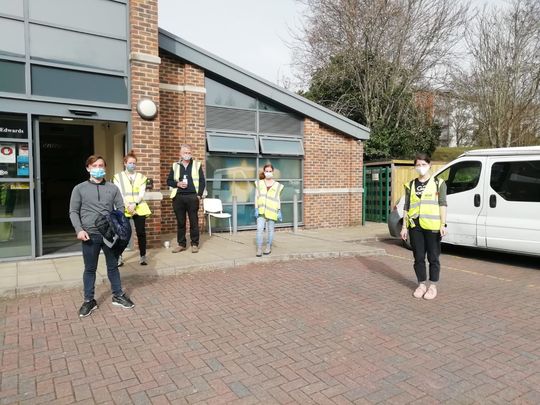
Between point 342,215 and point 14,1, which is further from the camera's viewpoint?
point 342,215

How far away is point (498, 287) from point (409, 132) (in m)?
12.8

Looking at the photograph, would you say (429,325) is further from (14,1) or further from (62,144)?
(62,144)

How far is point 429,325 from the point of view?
15.0 feet

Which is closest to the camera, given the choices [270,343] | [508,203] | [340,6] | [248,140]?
[270,343]

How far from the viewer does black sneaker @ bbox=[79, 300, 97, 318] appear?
4.72 meters

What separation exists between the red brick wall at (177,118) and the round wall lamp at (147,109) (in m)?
1.72

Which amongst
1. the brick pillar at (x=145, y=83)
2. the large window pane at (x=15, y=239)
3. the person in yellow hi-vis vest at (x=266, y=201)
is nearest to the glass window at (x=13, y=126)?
the large window pane at (x=15, y=239)

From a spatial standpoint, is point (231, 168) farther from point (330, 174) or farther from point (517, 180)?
point (517, 180)

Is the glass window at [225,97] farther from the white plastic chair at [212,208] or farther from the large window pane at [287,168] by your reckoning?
the white plastic chair at [212,208]

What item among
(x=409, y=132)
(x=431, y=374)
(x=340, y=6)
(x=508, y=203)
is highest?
(x=340, y=6)

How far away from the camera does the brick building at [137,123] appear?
6.95 metres

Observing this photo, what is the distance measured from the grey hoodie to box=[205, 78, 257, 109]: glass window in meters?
6.01

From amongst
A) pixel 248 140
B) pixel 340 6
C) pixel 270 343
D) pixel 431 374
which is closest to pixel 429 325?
pixel 431 374

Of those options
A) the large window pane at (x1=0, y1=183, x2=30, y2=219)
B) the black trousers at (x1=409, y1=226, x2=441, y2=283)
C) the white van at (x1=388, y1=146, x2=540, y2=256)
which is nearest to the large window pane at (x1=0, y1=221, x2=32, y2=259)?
the large window pane at (x1=0, y1=183, x2=30, y2=219)
